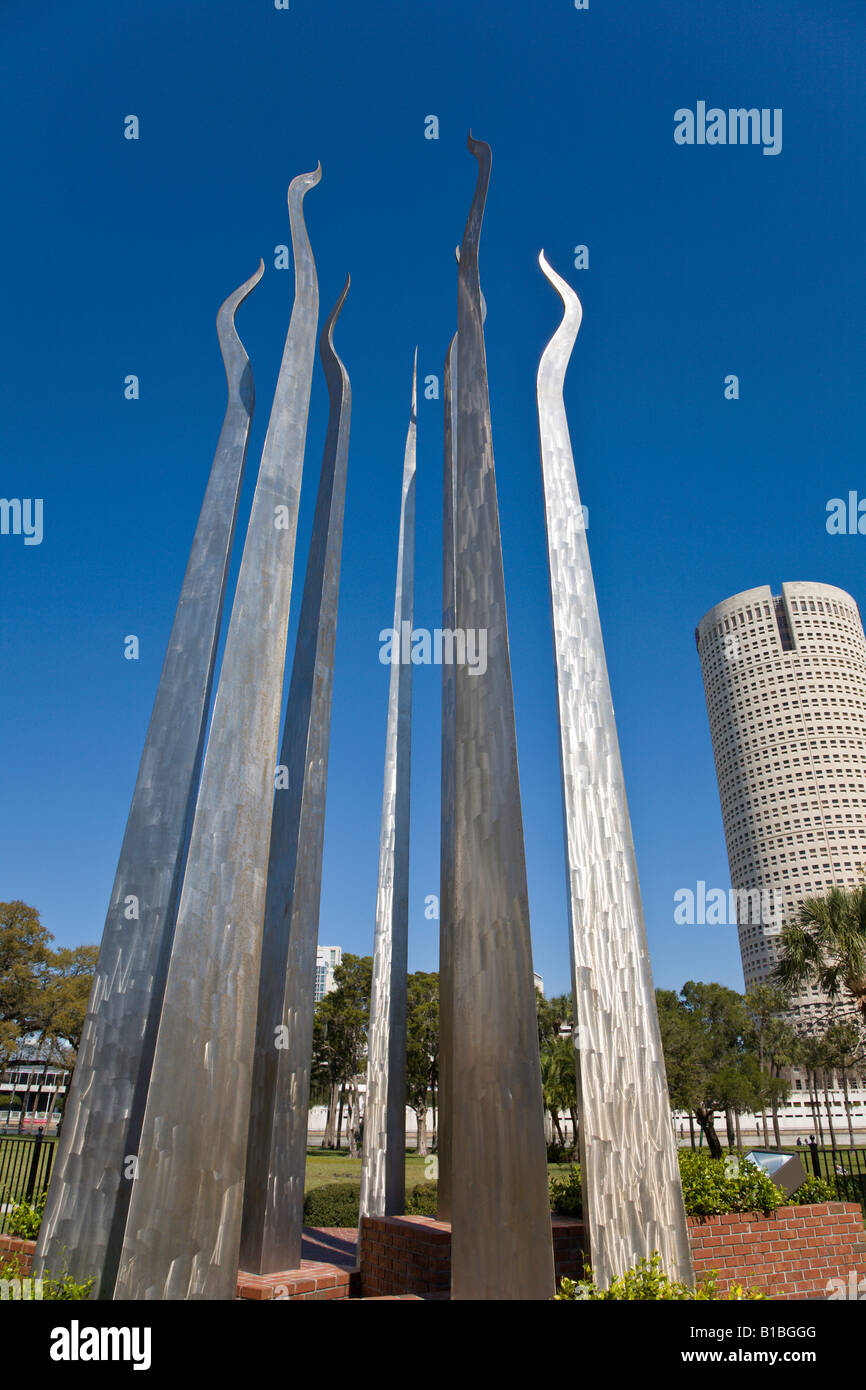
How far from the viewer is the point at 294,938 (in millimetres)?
8320

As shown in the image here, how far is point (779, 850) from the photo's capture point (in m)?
101

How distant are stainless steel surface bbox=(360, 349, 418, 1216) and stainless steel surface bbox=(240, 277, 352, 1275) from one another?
3.10 meters

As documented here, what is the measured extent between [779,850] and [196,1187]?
106435 millimetres

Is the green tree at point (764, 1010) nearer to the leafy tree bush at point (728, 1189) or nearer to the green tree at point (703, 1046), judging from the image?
the green tree at point (703, 1046)

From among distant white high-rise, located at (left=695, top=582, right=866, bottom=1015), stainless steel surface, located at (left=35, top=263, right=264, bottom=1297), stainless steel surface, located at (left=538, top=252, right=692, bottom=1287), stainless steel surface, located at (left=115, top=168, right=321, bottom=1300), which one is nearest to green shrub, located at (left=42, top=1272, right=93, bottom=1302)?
stainless steel surface, located at (left=35, top=263, right=264, bottom=1297)

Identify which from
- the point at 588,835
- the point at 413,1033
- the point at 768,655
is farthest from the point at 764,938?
the point at 588,835

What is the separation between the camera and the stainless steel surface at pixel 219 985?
5680mm

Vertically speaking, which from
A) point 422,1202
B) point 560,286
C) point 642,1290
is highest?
point 560,286

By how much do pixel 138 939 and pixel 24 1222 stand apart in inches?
115

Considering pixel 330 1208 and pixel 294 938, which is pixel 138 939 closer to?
pixel 294 938

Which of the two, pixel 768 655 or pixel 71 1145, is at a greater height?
pixel 768 655

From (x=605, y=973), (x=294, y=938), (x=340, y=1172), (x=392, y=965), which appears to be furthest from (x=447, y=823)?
(x=340, y=1172)
